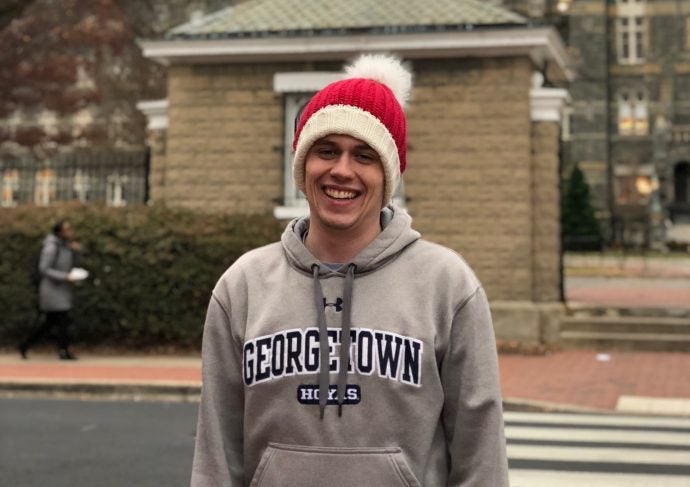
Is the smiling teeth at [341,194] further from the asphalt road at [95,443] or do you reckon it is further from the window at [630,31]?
the window at [630,31]

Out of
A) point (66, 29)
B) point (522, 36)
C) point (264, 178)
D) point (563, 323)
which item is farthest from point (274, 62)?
point (66, 29)

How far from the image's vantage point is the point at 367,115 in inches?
94.6

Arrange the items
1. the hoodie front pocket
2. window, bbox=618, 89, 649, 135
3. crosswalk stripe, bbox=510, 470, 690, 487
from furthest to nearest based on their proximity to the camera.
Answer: window, bbox=618, 89, 649, 135
crosswalk stripe, bbox=510, 470, 690, 487
the hoodie front pocket

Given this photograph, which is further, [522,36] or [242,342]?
[522,36]

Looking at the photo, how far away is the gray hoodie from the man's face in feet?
0.30

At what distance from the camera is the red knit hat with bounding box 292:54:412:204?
7.82 feet

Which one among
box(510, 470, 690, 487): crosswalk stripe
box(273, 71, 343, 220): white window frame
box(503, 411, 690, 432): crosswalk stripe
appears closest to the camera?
box(510, 470, 690, 487): crosswalk stripe

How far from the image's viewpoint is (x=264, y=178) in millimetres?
15070

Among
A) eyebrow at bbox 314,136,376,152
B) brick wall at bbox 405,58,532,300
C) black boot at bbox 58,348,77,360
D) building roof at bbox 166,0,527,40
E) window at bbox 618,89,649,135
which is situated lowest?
black boot at bbox 58,348,77,360

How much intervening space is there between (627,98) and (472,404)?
50.4 m

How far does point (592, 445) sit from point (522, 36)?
7.53 metres

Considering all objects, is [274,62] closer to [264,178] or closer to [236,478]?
[264,178]

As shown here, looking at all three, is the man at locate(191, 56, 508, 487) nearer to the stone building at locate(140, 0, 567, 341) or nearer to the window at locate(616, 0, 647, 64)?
the stone building at locate(140, 0, 567, 341)

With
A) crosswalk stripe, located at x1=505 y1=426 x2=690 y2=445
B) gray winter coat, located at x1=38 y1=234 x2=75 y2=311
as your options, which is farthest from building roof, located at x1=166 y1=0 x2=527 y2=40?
crosswalk stripe, located at x1=505 y1=426 x2=690 y2=445
